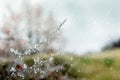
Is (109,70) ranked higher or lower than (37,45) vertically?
higher

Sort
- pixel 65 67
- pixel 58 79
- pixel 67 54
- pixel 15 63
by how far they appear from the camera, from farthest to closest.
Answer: pixel 67 54, pixel 65 67, pixel 58 79, pixel 15 63

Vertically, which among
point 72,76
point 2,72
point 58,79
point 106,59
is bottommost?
point 2,72

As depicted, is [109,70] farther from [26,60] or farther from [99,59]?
[26,60]

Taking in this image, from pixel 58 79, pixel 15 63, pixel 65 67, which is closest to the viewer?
pixel 15 63

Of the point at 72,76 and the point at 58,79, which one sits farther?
the point at 72,76

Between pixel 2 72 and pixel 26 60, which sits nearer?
pixel 2 72

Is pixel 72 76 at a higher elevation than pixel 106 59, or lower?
lower

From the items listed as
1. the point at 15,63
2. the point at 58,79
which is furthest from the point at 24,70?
the point at 58,79

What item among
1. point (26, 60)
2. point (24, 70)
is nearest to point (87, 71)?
point (26, 60)

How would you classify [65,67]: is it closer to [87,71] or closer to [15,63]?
[87,71]
